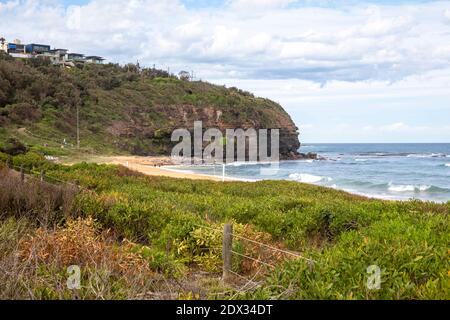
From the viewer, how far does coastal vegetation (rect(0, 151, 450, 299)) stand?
471 cm

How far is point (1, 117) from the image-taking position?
50.9 m

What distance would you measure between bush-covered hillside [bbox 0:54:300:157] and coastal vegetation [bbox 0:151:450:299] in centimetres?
3788

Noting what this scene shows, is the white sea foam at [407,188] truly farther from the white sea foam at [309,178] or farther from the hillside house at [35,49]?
the hillside house at [35,49]

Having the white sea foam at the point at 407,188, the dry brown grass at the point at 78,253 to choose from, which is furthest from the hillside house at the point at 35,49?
the dry brown grass at the point at 78,253

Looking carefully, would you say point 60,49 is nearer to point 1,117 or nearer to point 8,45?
point 8,45

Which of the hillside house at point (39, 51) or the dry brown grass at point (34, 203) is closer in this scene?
the dry brown grass at point (34, 203)

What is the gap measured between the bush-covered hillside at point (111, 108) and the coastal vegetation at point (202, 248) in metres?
37.9

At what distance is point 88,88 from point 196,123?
17.0m

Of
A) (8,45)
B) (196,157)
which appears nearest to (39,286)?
(196,157)

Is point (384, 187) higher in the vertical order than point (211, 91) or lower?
lower

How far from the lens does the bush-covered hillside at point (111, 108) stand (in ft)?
183

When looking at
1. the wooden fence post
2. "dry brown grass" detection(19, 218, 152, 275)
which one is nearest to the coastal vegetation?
"dry brown grass" detection(19, 218, 152, 275)

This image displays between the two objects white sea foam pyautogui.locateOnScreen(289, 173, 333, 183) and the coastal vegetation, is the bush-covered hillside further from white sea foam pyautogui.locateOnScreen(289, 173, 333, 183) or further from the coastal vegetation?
the coastal vegetation

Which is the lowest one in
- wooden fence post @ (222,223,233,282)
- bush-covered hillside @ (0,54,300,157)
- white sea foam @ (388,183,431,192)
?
white sea foam @ (388,183,431,192)
